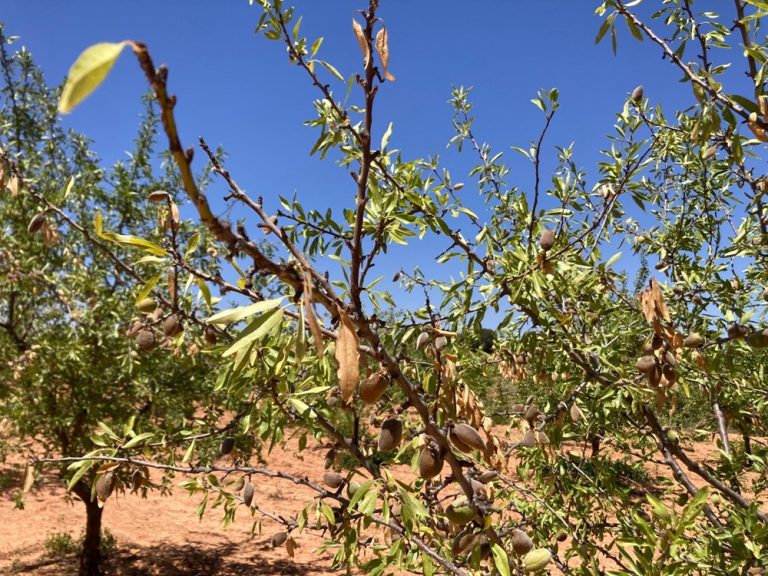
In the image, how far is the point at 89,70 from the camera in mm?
445

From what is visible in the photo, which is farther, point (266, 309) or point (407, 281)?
point (407, 281)

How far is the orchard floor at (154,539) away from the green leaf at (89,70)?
17.9 ft

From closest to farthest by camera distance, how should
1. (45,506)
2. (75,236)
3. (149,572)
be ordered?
1. (75,236)
2. (149,572)
3. (45,506)

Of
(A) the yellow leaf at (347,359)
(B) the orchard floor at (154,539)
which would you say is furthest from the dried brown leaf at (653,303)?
(B) the orchard floor at (154,539)

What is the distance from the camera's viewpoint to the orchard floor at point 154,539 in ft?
23.3

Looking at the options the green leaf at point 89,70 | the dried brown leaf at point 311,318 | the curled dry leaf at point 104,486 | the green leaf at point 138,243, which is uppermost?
the green leaf at point 89,70

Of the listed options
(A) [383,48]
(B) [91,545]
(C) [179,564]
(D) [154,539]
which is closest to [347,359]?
(A) [383,48]

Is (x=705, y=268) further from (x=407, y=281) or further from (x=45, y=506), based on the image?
(x=45, y=506)

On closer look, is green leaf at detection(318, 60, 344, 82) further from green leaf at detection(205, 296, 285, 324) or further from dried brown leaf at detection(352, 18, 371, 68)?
green leaf at detection(205, 296, 285, 324)

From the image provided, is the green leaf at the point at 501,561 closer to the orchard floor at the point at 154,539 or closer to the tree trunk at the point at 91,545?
the orchard floor at the point at 154,539

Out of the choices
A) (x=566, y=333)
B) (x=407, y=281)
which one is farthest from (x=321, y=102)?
(x=566, y=333)

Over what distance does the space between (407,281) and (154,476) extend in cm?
949

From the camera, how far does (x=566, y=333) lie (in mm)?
2025

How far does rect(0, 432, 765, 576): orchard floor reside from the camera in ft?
23.3
